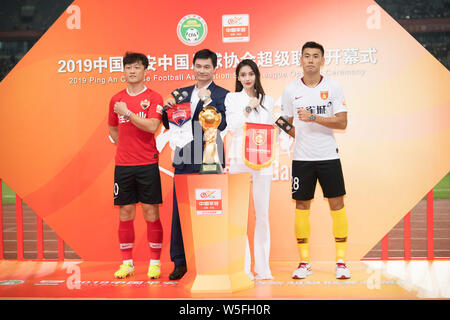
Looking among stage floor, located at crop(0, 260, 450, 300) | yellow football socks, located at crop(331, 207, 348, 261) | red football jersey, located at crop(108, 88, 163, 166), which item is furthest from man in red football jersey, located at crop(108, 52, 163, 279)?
yellow football socks, located at crop(331, 207, 348, 261)

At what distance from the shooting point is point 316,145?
3160 millimetres

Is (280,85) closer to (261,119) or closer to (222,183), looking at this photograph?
(261,119)

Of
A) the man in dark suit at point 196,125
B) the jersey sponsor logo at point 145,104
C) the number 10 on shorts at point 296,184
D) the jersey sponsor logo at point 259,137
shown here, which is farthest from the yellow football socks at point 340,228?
the jersey sponsor logo at point 145,104

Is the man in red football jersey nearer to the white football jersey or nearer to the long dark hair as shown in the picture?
the long dark hair

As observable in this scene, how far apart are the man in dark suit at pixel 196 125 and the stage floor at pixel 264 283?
0.77 feet

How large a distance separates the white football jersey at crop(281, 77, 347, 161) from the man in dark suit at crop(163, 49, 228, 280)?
54cm

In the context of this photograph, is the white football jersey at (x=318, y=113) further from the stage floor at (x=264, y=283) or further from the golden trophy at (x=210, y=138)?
the stage floor at (x=264, y=283)

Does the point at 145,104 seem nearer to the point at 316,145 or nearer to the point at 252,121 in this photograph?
the point at 252,121

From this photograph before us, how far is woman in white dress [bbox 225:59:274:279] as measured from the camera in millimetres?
3072

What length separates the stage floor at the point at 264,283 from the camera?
110 inches

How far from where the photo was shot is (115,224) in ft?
12.9

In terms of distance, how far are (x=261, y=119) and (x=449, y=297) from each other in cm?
157

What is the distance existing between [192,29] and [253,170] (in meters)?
1.46

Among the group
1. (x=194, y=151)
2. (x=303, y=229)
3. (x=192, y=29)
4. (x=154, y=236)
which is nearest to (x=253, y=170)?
(x=194, y=151)
